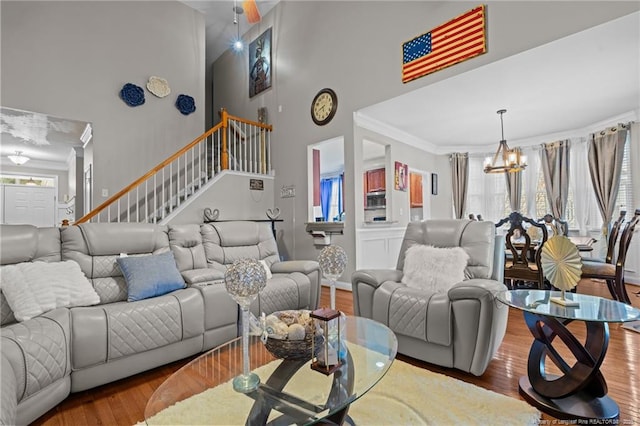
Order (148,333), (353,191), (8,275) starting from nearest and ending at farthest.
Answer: (8,275)
(148,333)
(353,191)

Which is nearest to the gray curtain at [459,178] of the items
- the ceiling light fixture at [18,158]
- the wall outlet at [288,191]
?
the wall outlet at [288,191]

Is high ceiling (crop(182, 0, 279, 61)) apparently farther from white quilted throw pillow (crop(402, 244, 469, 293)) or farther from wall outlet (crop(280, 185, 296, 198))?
white quilted throw pillow (crop(402, 244, 469, 293))

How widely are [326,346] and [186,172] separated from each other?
4.83m

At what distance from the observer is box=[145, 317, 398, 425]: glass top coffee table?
1063mm

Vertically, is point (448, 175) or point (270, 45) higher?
point (270, 45)

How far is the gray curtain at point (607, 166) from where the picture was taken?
A: 194 inches

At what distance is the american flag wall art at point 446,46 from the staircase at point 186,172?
3.10 metres

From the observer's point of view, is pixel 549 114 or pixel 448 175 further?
pixel 448 175

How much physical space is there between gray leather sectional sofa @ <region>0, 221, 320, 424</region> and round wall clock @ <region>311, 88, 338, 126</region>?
9.37 feet

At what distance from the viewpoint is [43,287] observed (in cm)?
191

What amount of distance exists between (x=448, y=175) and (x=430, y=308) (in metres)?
5.85

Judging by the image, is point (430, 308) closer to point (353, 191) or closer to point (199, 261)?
point (199, 261)

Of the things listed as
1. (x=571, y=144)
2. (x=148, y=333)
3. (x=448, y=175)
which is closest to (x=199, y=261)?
(x=148, y=333)

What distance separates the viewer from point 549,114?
195 inches
